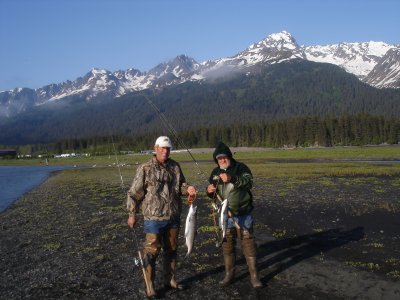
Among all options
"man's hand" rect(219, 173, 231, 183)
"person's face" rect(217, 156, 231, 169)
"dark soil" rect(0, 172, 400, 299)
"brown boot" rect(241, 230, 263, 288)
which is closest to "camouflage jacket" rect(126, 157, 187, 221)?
"man's hand" rect(219, 173, 231, 183)

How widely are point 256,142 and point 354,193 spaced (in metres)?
132

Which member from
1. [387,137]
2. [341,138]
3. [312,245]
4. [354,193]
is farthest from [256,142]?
[312,245]

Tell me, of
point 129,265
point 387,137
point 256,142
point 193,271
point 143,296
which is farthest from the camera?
point 256,142

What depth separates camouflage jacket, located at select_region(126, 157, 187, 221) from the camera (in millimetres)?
8234

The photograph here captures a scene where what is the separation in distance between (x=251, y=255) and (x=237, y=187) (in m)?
1.34

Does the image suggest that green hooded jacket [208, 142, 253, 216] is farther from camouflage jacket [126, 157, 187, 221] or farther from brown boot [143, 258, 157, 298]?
brown boot [143, 258, 157, 298]

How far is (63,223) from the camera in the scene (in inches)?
706

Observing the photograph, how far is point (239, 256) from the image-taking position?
35.6 ft

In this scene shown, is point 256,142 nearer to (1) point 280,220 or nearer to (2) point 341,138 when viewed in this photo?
(2) point 341,138

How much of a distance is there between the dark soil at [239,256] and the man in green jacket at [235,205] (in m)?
0.52

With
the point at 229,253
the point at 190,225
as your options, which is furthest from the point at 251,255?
the point at 190,225

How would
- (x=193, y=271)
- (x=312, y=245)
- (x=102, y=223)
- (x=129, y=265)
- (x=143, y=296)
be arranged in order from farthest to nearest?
(x=102, y=223) < (x=312, y=245) < (x=129, y=265) < (x=193, y=271) < (x=143, y=296)

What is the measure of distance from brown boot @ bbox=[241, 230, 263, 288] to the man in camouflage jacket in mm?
1351

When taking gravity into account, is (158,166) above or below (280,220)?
above
